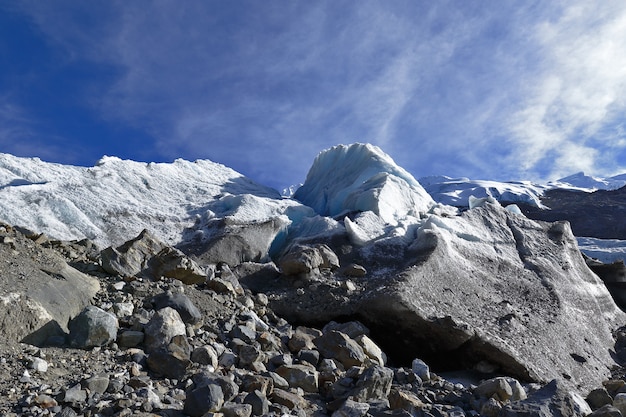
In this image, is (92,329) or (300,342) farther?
(300,342)

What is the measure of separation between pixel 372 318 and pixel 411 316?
526 millimetres

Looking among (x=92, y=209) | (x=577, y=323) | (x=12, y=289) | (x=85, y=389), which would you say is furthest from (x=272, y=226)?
(x=85, y=389)

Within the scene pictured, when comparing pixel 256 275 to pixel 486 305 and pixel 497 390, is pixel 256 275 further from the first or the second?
pixel 497 390

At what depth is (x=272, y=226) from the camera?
1169cm

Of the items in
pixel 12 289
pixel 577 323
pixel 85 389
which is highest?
pixel 577 323

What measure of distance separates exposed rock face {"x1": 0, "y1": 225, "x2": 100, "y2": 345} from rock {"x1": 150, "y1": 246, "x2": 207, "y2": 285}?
→ 105 cm

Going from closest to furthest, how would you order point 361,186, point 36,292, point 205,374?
1. point 205,374
2. point 36,292
3. point 361,186

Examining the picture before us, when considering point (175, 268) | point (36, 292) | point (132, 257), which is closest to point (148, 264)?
point (132, 257)

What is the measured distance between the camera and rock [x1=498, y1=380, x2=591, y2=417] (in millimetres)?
3656

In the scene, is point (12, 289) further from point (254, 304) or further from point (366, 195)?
point (366, 195)

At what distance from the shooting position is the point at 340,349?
4840 millimetres

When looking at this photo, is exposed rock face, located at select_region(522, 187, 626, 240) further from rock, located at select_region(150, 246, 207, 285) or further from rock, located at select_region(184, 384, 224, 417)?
rock, located at select_region(184, 384, 224, 417)

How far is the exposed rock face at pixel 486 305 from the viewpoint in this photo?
6.73 meters

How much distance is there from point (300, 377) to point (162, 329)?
1.16 meters
